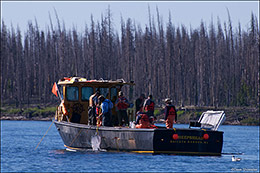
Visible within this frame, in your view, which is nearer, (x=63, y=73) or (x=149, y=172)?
(x=149, y=172)

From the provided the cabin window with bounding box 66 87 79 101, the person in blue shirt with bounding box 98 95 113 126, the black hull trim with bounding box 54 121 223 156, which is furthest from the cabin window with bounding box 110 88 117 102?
the black hull trim with bounding box 54 121 223 156

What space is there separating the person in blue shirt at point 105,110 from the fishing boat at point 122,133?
619 millimetres

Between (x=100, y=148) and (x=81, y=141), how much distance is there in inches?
63.6

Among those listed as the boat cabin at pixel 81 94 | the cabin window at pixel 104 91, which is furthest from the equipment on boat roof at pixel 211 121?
the cabin window at pixel 104 91

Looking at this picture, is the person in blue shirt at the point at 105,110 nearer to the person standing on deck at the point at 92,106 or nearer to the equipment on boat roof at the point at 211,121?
the person standing on deck at the point at 92,106

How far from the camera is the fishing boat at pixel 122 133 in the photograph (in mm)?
26141

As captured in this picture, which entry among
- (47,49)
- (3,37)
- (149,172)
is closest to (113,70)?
(47,49)

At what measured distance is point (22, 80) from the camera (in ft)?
303

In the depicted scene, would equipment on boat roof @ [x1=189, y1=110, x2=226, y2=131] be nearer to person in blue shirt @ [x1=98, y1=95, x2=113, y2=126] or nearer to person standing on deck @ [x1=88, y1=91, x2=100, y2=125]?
person in blue shirt @ [x1=98, y1=95, x2=113, y2=126]

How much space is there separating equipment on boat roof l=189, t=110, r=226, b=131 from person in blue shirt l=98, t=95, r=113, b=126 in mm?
3822

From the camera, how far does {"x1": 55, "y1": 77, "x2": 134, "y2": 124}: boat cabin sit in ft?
102

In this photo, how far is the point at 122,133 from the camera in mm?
27203

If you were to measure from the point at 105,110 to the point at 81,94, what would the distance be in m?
3.40

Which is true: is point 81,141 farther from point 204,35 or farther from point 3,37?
point 3,37
